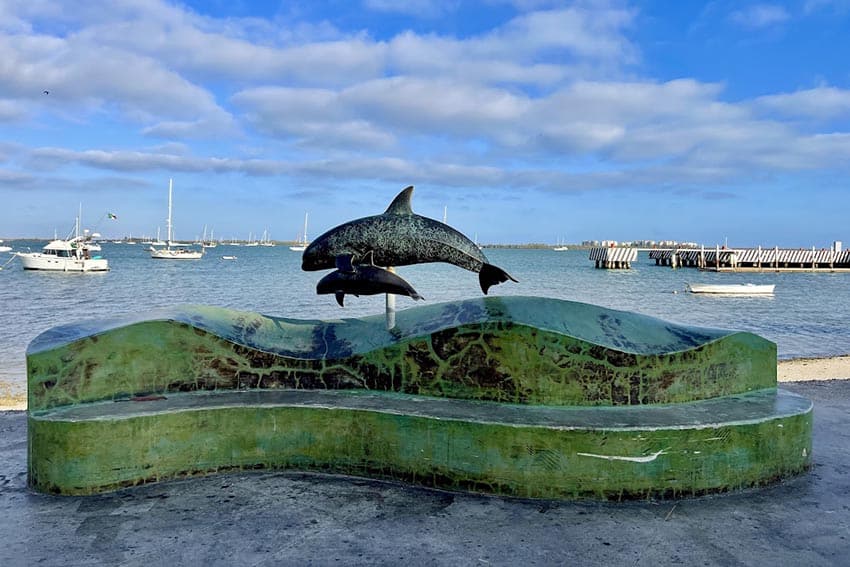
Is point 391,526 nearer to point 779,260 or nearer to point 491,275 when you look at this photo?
point 491,275

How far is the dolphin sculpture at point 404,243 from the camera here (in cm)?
651

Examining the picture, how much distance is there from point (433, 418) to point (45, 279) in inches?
1936

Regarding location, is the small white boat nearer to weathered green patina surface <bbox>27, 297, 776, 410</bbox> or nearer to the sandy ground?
the sandy ground

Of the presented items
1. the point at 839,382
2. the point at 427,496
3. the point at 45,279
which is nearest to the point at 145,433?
the point at 427,496

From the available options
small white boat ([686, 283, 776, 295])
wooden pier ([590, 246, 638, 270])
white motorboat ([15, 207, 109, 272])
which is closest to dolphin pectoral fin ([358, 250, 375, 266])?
small white boat ([686, 283, 776, 295])

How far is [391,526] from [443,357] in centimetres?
184

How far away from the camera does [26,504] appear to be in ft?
17.3

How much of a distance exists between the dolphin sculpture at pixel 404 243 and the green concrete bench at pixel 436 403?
0.48 m

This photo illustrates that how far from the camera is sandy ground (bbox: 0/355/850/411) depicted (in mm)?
11837

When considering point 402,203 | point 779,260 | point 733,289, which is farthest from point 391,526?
point 779,260

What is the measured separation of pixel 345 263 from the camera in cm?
654

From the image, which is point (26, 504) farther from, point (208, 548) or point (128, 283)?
point (128, 283)

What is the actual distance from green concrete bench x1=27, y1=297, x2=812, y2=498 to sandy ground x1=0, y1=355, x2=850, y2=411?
652 cm

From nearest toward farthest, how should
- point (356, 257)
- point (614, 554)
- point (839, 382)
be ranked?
point (614, 554), point (356, 257), point (839, 382)
